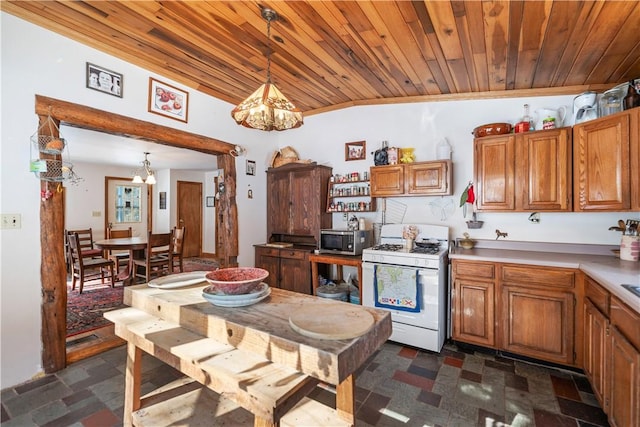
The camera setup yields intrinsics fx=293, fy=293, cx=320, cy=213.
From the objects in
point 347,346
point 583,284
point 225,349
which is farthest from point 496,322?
point 225,349

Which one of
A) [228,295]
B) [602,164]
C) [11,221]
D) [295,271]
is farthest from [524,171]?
[11,221]

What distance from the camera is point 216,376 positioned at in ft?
3.40

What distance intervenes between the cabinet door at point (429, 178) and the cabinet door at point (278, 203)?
1.56 meters

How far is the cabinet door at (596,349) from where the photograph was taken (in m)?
1.68

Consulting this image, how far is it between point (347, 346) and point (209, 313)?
62 centimetres

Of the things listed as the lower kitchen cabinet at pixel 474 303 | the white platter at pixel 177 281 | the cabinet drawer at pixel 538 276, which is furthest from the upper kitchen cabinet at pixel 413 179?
the white platter at pixel 177 281

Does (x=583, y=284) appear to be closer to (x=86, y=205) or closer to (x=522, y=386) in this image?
(x=522, y=386)

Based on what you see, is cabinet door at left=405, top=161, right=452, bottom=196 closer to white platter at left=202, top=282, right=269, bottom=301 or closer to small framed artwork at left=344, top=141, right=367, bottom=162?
small framed artwork at left=344, top=141, right=367, bottom=162

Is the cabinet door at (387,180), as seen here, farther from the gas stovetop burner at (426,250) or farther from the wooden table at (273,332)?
the wooden table at (273,332)

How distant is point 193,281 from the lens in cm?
168

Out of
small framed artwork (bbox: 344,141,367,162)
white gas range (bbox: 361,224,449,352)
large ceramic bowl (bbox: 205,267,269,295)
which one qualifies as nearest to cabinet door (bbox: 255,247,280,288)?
white gas range (bbox: 361,224,449,352)

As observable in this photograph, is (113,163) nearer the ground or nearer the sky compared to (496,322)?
nearer the sky

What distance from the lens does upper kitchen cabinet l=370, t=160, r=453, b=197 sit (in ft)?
9.85

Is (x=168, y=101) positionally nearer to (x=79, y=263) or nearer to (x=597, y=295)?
(x=79, y=263)
